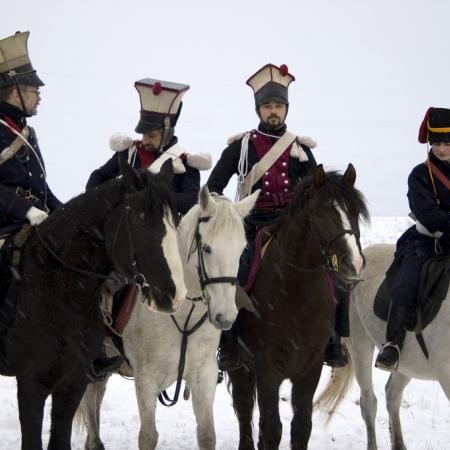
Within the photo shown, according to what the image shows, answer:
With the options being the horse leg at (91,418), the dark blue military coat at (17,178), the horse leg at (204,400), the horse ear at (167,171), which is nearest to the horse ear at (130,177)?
the horse ear at (167,171)

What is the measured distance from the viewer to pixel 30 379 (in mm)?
4453

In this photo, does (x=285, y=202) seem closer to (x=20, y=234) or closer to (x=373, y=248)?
(x=373, y=248)

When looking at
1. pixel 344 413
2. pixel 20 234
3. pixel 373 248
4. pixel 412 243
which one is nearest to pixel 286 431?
pixel 344 413

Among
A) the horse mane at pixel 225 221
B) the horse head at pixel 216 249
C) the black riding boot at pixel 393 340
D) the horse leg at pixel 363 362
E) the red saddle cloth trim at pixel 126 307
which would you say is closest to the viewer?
the horse head at pixel 216 249

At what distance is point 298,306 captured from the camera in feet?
19.0

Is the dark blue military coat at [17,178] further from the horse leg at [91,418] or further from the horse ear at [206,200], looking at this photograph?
the horse leg at [91,418]

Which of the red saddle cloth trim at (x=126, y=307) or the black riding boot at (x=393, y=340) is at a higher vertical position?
the red saddle cloth trim at (x=126, y=307)

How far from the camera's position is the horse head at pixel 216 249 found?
5.02 m

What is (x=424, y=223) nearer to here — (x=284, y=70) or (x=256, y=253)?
(x=256, y=253)

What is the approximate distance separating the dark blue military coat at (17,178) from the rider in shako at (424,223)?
11.8 ft

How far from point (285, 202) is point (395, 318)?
166 cm

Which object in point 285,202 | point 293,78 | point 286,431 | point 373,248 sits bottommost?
point 286,431

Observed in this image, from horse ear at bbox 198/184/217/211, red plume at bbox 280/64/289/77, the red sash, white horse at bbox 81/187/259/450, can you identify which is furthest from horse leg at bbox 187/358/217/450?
red plume at bbox 280/64/289/77

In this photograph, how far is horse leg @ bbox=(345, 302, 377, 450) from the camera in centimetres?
758
